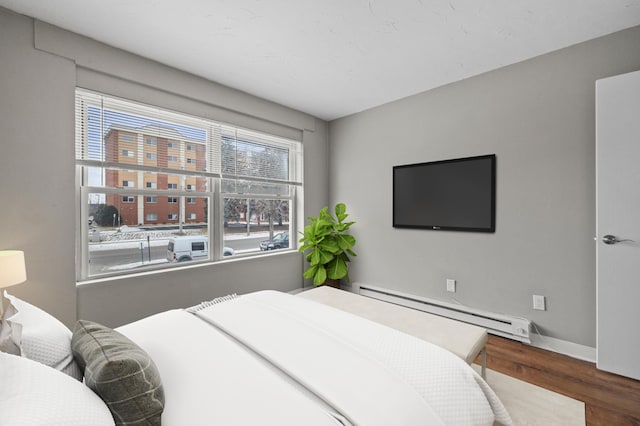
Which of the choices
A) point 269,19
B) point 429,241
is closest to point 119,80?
point 269,19

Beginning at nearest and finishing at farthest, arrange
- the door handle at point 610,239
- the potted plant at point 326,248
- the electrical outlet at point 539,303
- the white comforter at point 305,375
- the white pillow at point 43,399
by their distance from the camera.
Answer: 1. the white pillow at point 43,399
2. the white comforter at point 305,375
3. the door handle at point 610,239
4. the electrical outlet at point 539,303
5. the potted plant at point 326,248

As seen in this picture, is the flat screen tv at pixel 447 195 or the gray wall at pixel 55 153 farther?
the flat screen tv at pixel 447 195

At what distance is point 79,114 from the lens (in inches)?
91.7

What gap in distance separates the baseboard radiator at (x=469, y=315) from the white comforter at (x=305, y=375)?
5.57 ft

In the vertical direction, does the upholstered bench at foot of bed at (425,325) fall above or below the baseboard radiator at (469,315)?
above

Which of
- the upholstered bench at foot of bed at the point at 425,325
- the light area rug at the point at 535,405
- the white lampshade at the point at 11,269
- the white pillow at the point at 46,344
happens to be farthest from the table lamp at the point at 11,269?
the light area rug at the point at 535,405

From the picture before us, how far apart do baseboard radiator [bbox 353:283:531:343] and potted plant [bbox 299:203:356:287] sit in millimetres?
531

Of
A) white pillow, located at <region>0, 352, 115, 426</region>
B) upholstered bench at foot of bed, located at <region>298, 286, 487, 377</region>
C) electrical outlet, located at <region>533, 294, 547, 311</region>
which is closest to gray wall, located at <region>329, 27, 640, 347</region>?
electrical outlet, located at <region>533, 294, 547, 311</region>

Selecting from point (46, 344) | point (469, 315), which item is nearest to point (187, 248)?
point (46, 344)

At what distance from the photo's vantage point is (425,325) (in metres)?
1.85

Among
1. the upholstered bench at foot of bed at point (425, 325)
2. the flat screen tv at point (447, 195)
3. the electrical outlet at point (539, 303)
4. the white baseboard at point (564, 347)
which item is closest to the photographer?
the upholstered bench at foot of bed at point (425, 325)

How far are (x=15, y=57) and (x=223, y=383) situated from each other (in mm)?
2646

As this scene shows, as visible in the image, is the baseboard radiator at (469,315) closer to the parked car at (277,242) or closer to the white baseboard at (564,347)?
the white baseboard at (564,347)

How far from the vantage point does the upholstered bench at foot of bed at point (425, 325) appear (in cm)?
161
